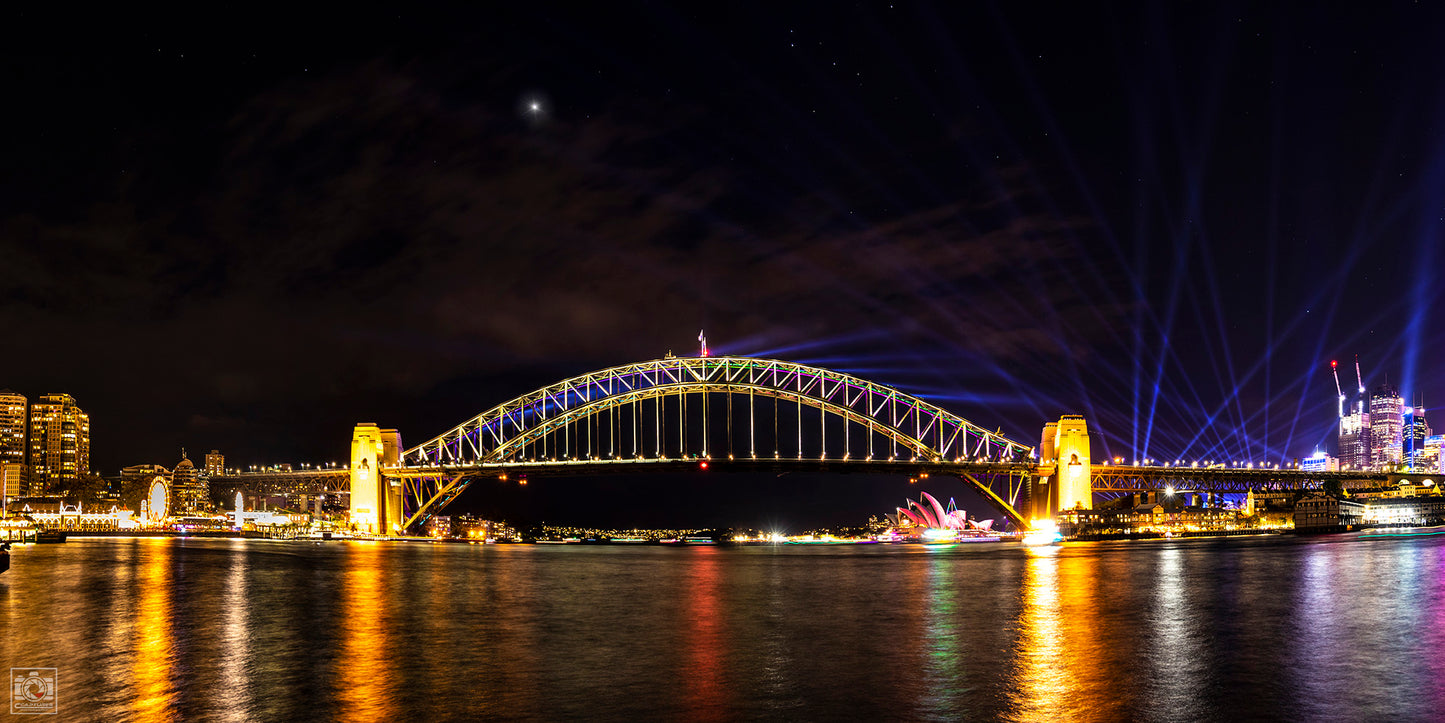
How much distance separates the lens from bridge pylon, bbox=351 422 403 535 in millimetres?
119812

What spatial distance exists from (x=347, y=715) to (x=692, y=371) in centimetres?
9361

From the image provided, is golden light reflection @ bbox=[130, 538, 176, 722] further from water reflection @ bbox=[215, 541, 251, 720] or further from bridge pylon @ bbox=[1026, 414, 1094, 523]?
bridge pylon @ bbox=[1026, 414, 1094, 523]

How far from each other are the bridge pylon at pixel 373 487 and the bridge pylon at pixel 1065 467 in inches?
2747

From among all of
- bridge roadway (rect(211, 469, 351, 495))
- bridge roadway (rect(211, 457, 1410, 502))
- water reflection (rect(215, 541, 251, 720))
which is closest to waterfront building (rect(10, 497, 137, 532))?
bridge roadway (rect(211, 469, 351, 495))

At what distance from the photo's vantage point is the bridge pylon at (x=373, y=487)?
393 ft

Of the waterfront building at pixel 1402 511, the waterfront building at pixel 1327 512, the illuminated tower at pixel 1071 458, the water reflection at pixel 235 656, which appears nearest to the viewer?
the water reflection at pixel 235 656

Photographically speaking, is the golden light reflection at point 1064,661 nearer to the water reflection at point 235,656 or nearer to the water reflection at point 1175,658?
the water reflection at point 1175,658

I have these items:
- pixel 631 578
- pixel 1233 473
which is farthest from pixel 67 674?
pixel 1233 473

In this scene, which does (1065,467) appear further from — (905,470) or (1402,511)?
(1402,511)

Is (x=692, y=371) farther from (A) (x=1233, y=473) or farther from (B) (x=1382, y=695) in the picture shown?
(B) (x=1382, y=695)

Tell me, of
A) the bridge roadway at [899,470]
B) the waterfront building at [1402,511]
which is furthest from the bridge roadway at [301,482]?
the waterfront building at [1402,511]

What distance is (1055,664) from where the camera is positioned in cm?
2370

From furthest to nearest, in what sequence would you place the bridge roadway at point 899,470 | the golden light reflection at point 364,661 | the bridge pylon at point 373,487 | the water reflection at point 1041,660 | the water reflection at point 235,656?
the bridge pylon at point 373,487
the bridge roadway at point 899,470
the water reflection at point 235,656
the golden light reflection at point 364,661
the water reflection at point 1041,660

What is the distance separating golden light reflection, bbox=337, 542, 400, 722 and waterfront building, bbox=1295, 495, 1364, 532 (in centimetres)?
12202
